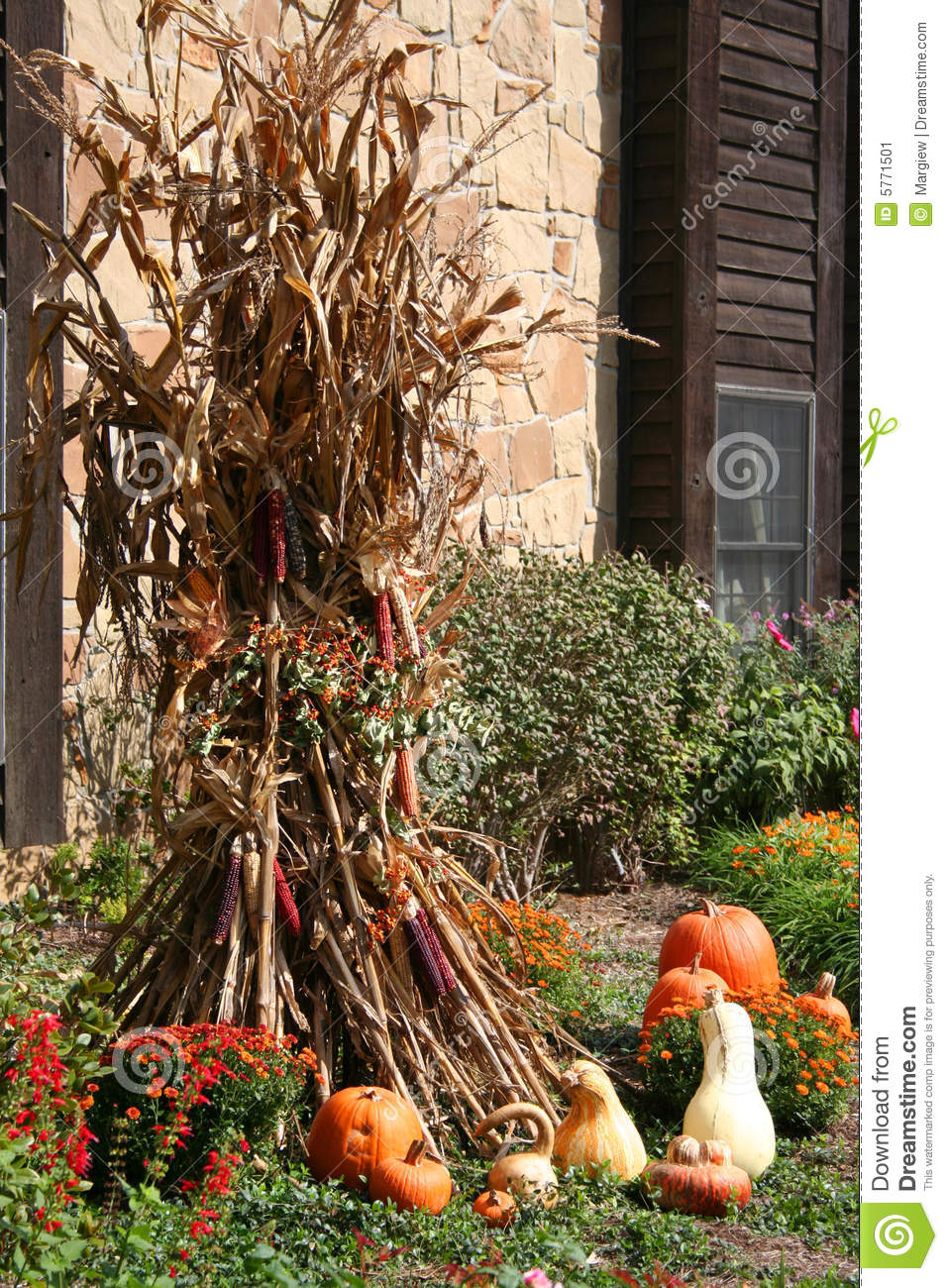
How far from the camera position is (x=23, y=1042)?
2.62 m

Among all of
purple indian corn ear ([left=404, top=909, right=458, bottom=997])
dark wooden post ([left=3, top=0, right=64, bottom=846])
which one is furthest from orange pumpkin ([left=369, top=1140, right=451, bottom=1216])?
dark wooden post ([left=3, top=0, right=64, bottom=846])

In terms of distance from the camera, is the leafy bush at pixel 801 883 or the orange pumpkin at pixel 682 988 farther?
the leafy bush at pixel 801 883

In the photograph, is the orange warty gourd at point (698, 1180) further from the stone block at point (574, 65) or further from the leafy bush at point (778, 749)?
the stone block at point (574, 65)

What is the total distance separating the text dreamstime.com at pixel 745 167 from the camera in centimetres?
816

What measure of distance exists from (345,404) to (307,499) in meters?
0.27

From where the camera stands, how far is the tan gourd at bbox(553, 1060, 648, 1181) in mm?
3336

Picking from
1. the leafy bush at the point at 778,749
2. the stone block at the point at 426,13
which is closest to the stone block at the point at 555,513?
the leafy bush at the point at 778,749

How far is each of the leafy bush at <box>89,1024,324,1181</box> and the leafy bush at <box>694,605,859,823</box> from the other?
13.0ft

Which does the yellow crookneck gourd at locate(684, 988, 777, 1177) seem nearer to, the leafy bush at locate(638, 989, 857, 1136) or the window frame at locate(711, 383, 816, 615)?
the leafy bush at locate(638, 989, 857, 1136)

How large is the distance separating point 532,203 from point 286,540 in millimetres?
4687
